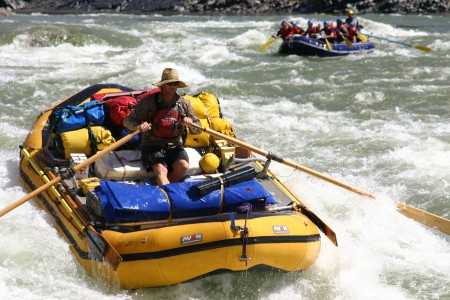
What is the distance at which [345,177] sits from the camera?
776 centimetres

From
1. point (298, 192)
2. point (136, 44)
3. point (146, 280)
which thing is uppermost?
point (146, 280)

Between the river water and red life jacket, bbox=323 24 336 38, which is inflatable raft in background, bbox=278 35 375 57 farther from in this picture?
red life jacket, bbox=323 24 336 38

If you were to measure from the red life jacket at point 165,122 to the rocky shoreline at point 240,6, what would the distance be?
1263 inches

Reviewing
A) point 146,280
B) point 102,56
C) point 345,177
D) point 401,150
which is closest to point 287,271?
point 146,280

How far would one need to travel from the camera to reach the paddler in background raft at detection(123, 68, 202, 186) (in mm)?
5516

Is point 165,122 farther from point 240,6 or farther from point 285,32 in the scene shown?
point 240,6

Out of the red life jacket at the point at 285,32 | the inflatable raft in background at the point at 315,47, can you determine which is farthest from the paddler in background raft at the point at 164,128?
the red life jacket at the point at 285,32

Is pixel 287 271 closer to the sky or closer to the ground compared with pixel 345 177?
closer to the sky

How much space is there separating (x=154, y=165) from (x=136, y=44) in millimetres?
14003

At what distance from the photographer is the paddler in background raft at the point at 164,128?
552 cm

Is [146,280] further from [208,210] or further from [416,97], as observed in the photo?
[416,97]

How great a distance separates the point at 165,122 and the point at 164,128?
0.06 metres

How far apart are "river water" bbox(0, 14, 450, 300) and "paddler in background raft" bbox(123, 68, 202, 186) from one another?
107 cm

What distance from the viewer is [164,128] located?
18.2 feet
